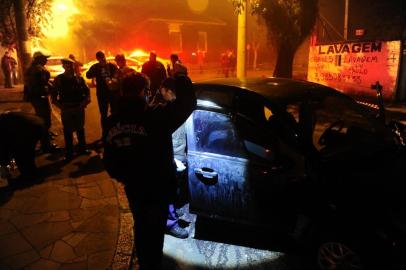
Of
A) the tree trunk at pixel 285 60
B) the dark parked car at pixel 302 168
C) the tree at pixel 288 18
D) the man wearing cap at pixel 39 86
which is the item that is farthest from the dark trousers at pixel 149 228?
the tree trunk at pixel 285 60

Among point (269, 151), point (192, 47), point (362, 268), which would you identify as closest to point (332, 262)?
point (362, 268)

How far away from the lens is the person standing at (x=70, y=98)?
654 centimetres

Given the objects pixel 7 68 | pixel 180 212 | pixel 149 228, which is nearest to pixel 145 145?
pixel 149 228

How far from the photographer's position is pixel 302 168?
316 centimetres

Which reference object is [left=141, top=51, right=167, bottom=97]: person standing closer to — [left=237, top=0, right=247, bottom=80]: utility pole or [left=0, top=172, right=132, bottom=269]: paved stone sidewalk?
[left=237, top=0, right=247, bottom=80]: utility pole

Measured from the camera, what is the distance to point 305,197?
10.4ft

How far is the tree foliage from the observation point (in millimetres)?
15875

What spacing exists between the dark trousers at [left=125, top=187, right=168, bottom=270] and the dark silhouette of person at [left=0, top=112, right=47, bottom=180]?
3.19 metres

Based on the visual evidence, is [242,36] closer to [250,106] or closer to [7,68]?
[250,106]

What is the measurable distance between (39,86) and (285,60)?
7.51 m

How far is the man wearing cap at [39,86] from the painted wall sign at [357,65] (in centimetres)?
1039

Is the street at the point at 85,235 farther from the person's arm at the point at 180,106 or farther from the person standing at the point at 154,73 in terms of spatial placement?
the person standing at the point at 154,73

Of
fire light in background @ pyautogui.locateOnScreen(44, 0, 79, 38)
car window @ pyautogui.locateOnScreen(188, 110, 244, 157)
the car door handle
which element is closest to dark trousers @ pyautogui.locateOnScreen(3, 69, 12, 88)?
fire light in background @ pyautogui.locateOnScreen(44, 0, 79, 38)

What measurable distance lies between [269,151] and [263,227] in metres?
0.72
